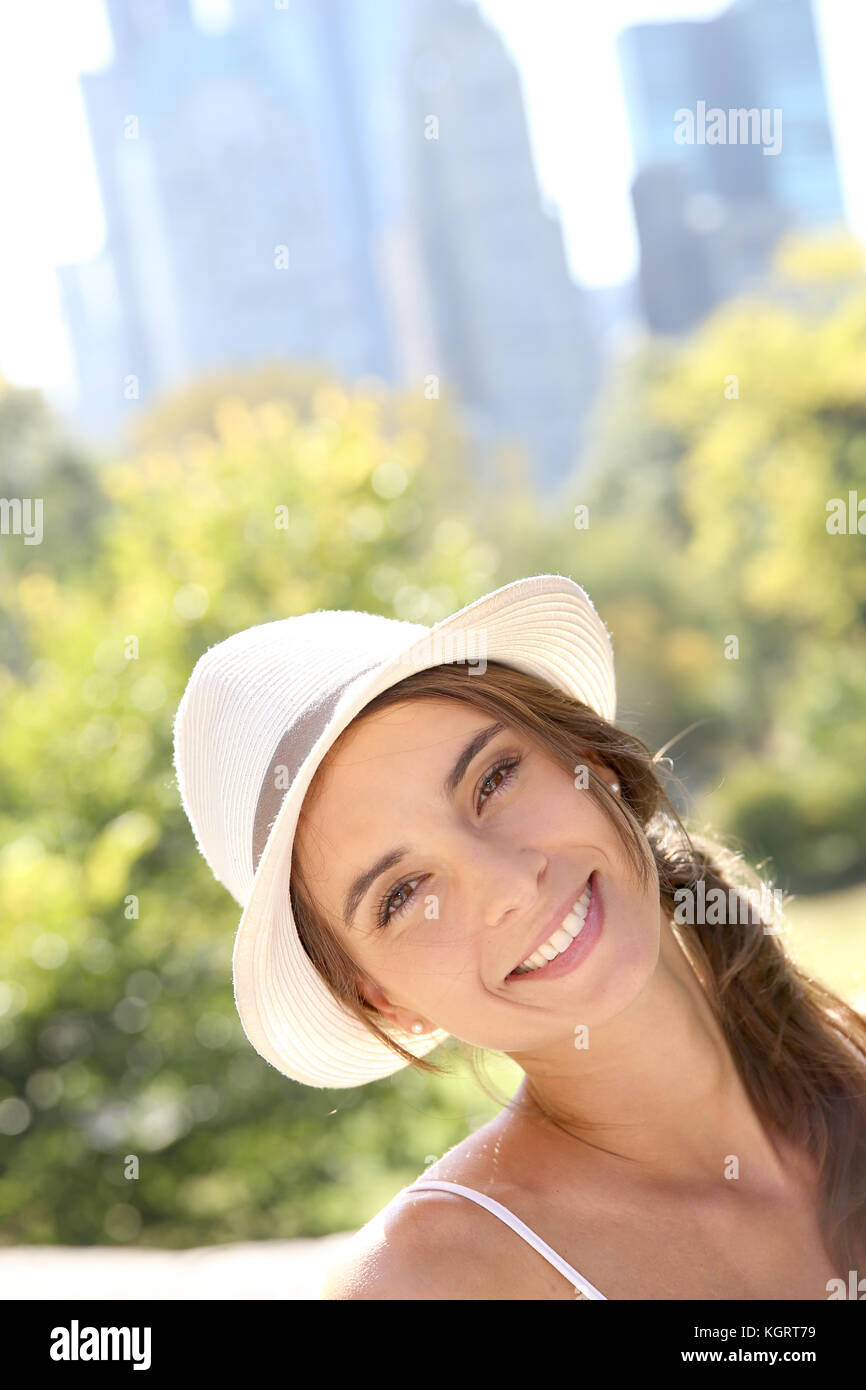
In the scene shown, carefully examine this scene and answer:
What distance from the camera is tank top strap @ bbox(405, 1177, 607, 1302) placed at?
1.34 m

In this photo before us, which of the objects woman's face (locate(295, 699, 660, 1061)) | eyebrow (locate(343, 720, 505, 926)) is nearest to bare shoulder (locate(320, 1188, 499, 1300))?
woman's face (locate(295, 699, 660, 1061))

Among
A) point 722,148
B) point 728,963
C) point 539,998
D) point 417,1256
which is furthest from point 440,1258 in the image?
point 722,148

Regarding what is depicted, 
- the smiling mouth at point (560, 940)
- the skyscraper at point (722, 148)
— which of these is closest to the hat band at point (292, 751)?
the smiling mouth at point (560, 940)

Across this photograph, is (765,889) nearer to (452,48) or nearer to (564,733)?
(564,733)

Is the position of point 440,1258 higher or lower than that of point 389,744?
lower

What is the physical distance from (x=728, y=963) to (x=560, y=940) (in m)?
0.47

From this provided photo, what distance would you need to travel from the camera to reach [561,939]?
4.45 ft

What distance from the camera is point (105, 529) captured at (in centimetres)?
920

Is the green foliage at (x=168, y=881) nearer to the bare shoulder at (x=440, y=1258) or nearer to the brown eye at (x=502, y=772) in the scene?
the bare shoulder at (x=440, y=1258)

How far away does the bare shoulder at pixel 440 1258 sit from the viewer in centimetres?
127

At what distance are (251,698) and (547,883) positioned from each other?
0.41 m

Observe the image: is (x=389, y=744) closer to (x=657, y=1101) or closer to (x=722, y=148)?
(x=657, y=1101)
